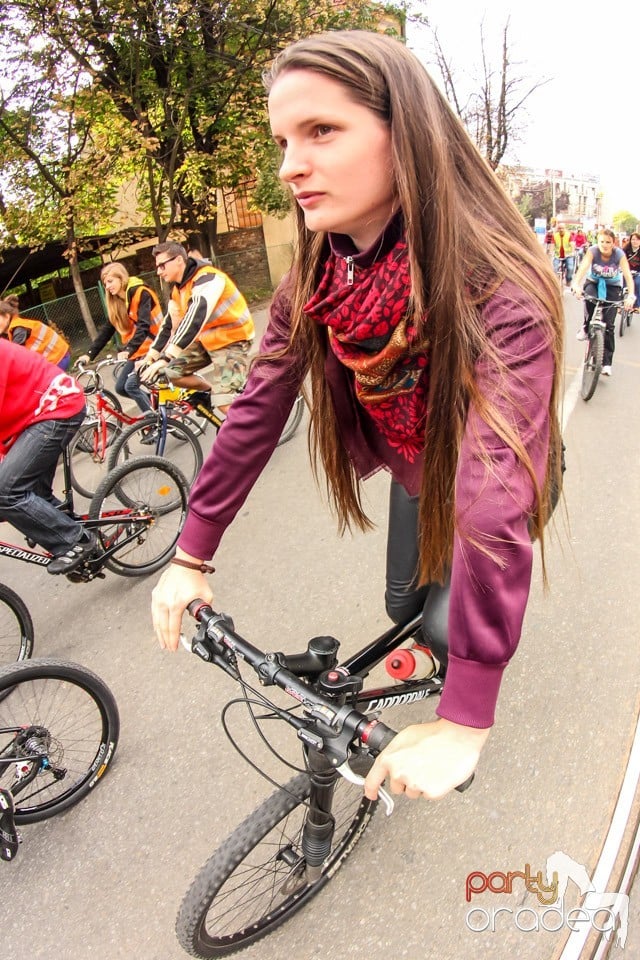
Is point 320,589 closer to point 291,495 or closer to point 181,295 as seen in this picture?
point 291,495

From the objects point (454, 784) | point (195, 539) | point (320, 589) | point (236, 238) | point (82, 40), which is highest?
point (82, 40)

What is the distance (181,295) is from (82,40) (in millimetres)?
6868

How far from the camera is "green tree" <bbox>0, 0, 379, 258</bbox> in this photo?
9.52m

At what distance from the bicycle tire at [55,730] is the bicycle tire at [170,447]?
1.94 metres

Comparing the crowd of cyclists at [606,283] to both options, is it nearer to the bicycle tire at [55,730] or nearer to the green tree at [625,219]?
the bicycle tire at [55,730]

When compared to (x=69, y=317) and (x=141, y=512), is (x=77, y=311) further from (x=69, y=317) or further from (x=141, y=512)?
(x=141, y=512)

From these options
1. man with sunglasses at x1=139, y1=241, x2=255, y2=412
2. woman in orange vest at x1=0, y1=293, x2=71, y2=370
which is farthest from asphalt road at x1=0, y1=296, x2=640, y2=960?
woman in orange vest at x1=0, y1=293, x2=71, y2=370

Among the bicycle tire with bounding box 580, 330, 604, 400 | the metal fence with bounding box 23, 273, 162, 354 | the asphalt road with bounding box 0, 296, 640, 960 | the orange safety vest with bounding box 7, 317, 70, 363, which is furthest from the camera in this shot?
the metal fence with bounding box 23, 273, 162, 354

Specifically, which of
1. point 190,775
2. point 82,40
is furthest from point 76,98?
point 190,775

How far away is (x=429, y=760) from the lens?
1118 millimetres

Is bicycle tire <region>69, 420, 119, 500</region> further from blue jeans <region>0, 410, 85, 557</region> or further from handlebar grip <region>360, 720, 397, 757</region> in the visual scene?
handlebar grip <region>360, 720, 397, 757</region>

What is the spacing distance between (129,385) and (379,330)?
5482 mm

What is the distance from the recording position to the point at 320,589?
3.88 meters

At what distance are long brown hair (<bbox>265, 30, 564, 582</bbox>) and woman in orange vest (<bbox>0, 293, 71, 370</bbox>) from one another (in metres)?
4.91
